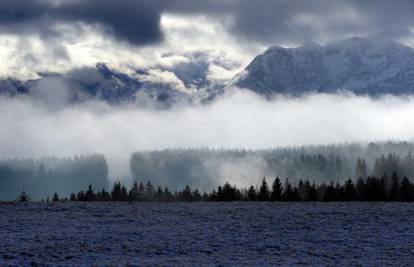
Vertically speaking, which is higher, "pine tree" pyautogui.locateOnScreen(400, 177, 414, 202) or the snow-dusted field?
"pine tree" pyautogui.locateOnScreen(400, 177, 414, 202)

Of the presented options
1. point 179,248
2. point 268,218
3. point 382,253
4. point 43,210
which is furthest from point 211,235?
point 43,210

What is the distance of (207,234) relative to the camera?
3959 centimetres

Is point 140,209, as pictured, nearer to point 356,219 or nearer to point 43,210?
point 43,210

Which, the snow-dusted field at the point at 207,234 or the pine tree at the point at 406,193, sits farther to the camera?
the pine tree at the point at 406,193

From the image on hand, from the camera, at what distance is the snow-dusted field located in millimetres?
33031

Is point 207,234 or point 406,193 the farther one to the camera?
point 406,193

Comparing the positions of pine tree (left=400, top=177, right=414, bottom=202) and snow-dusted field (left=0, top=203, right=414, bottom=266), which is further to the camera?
pine tree (left=400, top=177, right=414, bottom=202)

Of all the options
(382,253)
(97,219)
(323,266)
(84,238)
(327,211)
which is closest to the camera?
(323,266)

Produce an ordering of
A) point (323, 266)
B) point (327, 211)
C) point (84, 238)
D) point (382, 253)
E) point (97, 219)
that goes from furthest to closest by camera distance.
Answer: point (327, 211), point (97, 219), point (84, 238), point (382, 253), point (323, 266)

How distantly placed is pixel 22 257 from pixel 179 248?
28.2ft

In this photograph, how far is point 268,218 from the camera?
45.2 m

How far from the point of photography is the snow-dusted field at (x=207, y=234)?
108ft

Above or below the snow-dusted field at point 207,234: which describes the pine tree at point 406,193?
above

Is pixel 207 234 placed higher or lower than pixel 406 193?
lower
